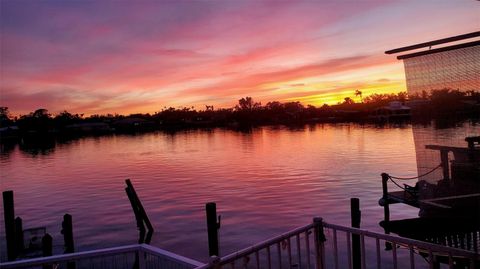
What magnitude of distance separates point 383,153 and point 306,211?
26688mm

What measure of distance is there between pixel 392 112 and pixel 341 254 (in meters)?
164

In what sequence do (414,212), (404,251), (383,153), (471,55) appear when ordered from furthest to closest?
(383,153), (414,212), (404,251), (471,55)

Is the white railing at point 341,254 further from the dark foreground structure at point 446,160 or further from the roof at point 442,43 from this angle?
the roof at point 442,43

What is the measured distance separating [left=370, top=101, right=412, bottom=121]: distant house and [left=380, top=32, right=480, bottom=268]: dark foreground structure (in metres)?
153

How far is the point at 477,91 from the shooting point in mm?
7438

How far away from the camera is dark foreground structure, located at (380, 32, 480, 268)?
24.9 feet

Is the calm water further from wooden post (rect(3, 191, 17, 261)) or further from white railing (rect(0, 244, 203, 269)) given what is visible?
white railing (rect(0, 244, 203, 269))

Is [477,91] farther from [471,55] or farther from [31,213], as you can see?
[31,213]

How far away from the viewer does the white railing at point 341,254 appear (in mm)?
4617

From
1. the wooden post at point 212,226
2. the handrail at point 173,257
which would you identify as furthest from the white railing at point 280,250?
the wooden post at point 212,226

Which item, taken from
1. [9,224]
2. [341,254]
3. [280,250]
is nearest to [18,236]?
[9,224]

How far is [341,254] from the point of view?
13.7 m

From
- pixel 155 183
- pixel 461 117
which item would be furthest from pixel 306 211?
pixel 155 183

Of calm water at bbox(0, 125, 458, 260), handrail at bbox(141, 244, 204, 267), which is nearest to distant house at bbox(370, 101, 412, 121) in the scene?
calm water at bbox(0, 125, 458, 260)
